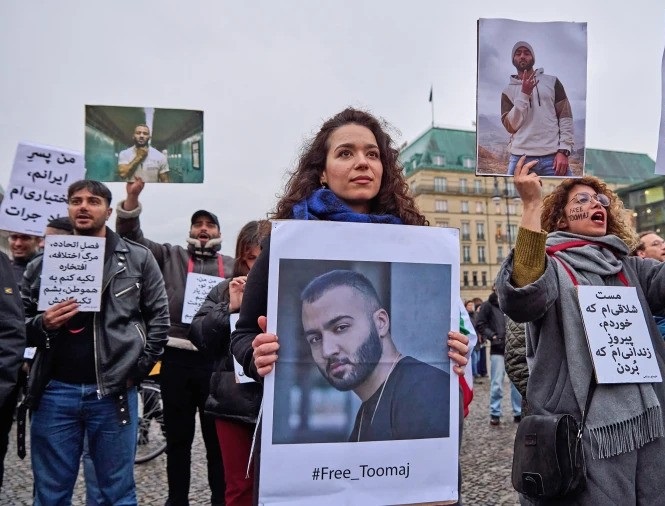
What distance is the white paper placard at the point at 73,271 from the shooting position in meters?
3.07

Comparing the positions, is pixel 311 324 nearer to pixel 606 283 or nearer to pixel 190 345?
pixel 606 283

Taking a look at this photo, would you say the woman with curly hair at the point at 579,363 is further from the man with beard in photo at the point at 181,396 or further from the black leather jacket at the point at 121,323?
the man with beard in photo at the point at 181,396

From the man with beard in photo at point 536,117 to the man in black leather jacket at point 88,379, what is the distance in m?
2.29

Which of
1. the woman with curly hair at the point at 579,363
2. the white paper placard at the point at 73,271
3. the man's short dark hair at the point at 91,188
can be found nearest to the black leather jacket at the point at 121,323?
the white paper placard at the point at 73,271

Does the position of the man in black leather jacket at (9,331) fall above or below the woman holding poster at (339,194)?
below

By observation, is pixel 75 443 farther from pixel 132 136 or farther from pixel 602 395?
pixel 602 395

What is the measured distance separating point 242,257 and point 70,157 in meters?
2.12

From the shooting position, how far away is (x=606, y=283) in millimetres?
2395

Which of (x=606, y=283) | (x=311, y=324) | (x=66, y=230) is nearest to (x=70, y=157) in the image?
(x=66, y=230)

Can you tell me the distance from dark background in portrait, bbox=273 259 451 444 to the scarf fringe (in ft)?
2.88

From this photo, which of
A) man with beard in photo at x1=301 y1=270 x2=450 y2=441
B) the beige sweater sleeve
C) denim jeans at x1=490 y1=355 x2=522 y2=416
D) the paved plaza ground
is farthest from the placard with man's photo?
denim jeans at x1=490 y1=355 x2=522 y2=416

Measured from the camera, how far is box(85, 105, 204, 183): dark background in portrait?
3.51 metres

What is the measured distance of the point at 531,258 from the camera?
212 centimetres

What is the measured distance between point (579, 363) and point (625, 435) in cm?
30
